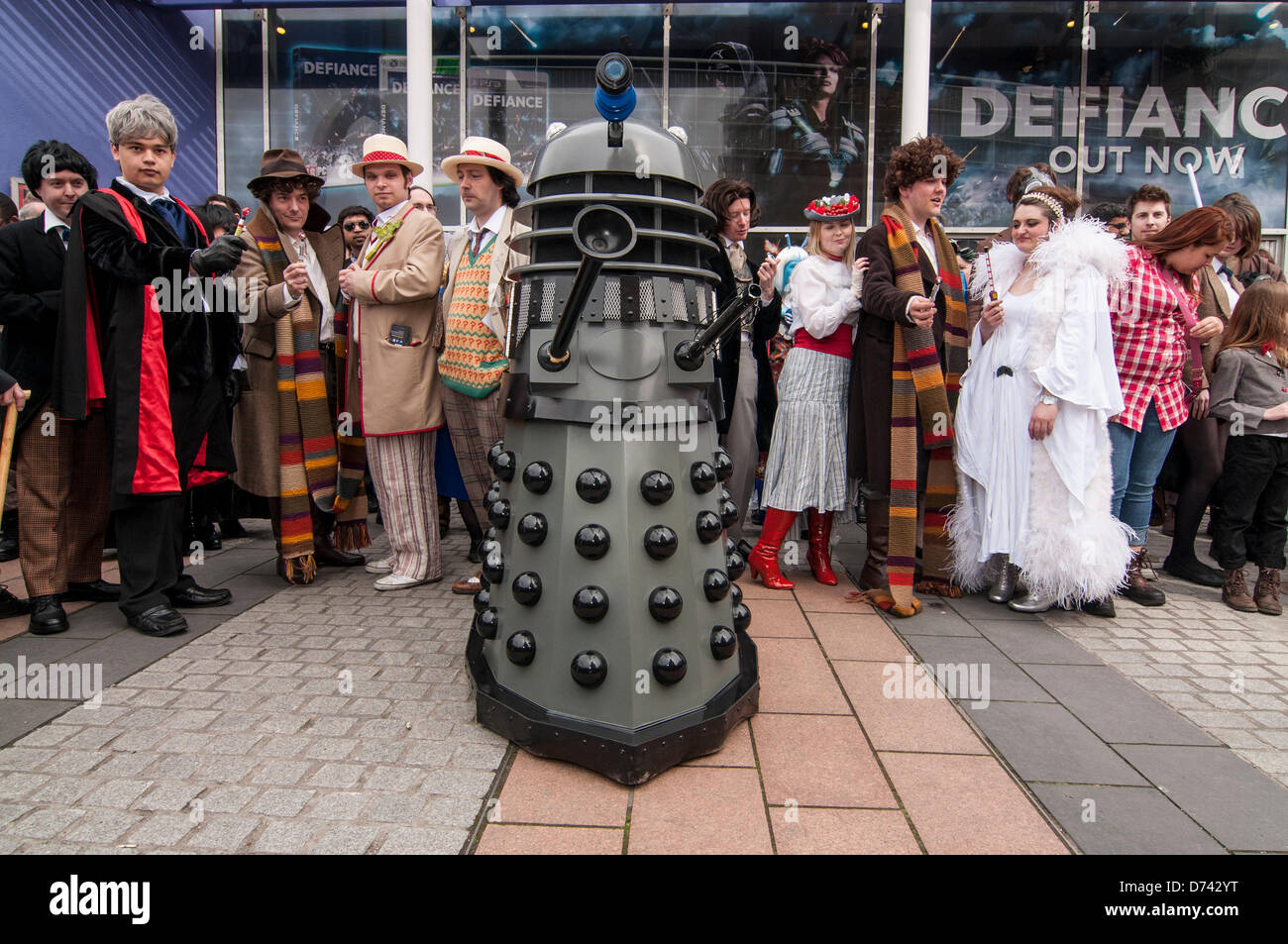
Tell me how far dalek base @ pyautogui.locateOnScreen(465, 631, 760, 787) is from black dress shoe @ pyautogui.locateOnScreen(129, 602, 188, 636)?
185cm

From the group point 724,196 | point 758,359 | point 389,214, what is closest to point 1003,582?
point 758,359

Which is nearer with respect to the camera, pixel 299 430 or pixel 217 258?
pixel 217 258

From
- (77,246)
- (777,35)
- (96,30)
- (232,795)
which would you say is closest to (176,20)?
(96,30)

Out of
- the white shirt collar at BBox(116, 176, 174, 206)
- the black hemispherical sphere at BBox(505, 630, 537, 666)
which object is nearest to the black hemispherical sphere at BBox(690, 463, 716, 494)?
the black hemispherical sphere at BBox(505, 630, 537, 666)

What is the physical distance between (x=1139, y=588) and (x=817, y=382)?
7.43 ft

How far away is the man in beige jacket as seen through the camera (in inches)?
171

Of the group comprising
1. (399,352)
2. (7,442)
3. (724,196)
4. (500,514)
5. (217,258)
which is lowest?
(500,514)

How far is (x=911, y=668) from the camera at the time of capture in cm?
347

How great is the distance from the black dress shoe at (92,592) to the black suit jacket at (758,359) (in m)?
3.45

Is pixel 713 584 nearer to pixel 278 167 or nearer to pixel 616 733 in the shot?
pixel 616 733

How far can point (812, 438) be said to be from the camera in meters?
4.52

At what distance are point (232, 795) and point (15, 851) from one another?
50cm

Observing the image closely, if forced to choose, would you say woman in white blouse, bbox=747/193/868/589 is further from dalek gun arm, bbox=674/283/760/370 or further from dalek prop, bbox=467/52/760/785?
dalek gun arm, bbox=674/283/760/370

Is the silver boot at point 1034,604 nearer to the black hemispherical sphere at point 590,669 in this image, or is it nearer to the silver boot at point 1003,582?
the silver boot at point 1003,582
